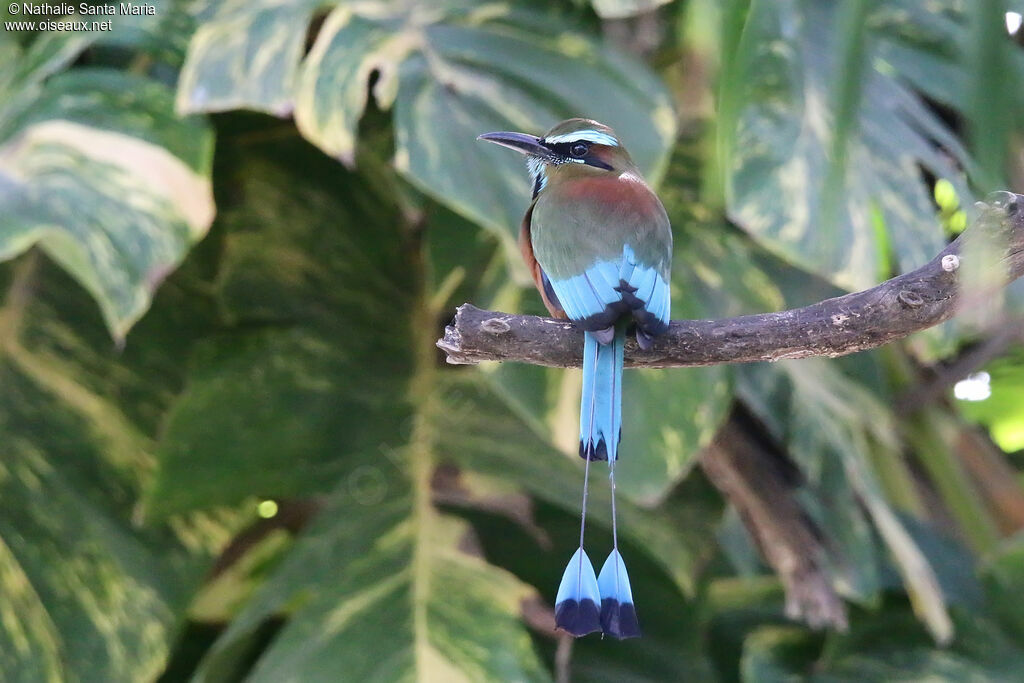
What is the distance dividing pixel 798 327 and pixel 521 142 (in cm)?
63

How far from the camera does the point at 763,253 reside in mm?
2221

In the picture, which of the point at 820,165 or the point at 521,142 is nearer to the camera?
the point at 521,142

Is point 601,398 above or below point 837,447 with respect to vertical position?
below

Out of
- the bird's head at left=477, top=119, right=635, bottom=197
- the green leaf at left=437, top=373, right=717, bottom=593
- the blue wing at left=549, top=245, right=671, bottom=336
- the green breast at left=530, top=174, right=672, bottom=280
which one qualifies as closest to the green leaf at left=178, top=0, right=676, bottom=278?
the bird's head at left=477, top=119, right=635, bottom=197

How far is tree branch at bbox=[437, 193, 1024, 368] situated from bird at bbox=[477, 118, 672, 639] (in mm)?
40

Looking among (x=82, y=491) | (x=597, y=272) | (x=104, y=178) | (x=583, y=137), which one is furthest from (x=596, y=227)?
(x=82, y=491)

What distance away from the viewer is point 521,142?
5.19 ft

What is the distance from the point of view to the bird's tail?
3.55 ft

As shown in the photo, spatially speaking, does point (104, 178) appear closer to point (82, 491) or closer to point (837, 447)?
point (82, 491)

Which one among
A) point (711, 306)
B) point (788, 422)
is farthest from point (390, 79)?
point (788, 422)

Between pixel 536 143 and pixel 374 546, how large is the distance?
0.81 meters

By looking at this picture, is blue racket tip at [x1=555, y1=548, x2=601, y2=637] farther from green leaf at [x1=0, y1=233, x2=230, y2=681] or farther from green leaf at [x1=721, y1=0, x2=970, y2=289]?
green leaf at [x1=0, y1=233, x2=230, y2=681]

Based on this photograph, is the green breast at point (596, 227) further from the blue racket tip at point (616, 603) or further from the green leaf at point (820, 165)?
the blue racket tip at point (616, 603)

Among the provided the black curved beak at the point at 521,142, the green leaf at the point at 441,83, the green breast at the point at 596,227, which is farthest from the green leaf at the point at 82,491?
the green breast at the point at 596,227
